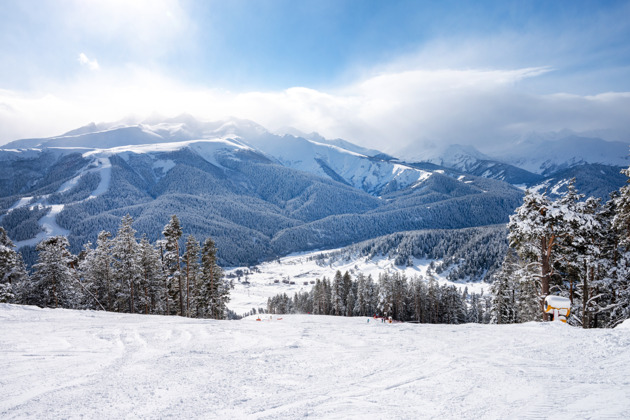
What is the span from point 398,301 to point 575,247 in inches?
2164

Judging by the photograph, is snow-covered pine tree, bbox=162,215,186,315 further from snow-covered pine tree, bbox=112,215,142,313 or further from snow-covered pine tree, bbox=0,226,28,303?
snow-covered pine tree, bbox=0,226,28,303

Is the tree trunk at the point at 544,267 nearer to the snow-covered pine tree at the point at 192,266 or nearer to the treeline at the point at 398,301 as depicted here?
the snow-covered pine tree at the point at 192,266

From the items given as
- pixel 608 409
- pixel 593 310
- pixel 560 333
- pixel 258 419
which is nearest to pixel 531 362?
pixel 608 409

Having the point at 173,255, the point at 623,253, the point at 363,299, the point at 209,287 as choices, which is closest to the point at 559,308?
the point at 623,253

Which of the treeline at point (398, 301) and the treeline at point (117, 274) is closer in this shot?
the treeline at point (117, 274)

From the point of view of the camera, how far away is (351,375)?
9070mm

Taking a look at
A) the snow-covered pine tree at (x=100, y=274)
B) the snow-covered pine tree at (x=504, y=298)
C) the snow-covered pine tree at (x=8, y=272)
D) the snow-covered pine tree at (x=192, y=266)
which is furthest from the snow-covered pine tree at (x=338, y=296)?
the snow-covered pine tree at (x=8, y=272)

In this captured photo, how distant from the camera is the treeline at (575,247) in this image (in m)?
19.1

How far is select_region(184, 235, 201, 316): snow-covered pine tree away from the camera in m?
35.6

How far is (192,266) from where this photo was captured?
38594mm

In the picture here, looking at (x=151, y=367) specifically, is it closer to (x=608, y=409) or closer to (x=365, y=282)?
(x=608, y=409)

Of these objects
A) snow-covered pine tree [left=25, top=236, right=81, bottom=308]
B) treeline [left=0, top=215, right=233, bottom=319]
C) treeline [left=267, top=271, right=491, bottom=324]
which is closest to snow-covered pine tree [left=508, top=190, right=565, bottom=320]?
treeline [left=0, top=215, right=233, bottom=319]

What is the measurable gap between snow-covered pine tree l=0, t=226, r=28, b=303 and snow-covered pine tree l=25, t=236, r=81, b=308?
5.57ft

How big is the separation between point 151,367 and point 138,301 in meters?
33.0
